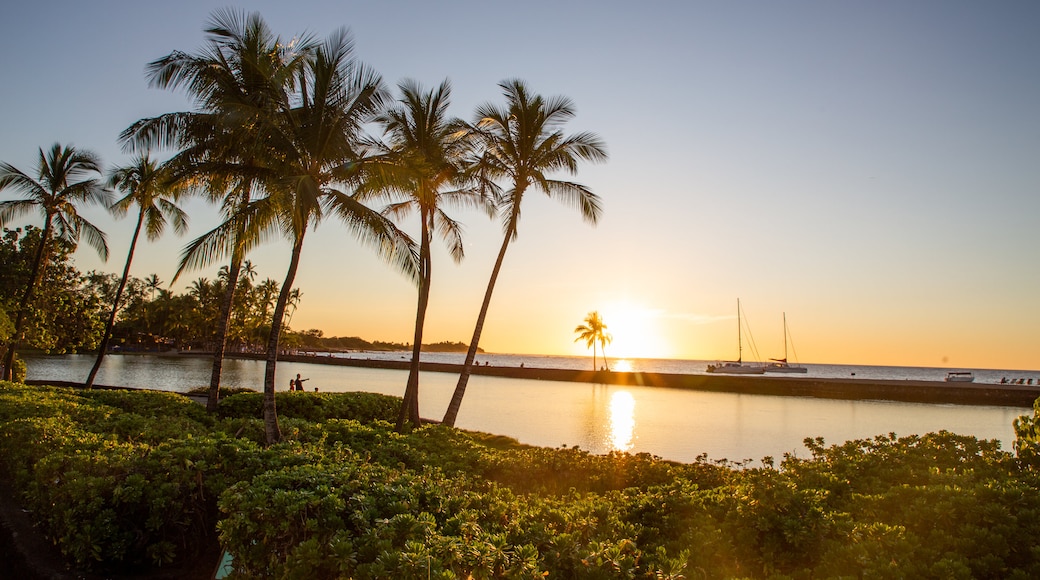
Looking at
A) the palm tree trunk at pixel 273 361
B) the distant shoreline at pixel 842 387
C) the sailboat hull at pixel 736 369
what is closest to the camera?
the palm tree trunk at pixel 273 361

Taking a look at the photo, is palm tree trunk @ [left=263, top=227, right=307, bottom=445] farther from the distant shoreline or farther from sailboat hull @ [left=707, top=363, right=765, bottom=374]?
sailboat hull @ [left=707, top=363, right=765, bottom=374]

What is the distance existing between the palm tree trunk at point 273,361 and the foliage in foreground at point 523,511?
9.83ft

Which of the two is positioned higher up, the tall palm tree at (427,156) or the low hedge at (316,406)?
the tall palm tree at (427,156)

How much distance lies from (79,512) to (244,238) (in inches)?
247

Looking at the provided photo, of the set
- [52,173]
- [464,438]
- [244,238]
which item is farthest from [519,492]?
[52,173]

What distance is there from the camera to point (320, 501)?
382 centimetres

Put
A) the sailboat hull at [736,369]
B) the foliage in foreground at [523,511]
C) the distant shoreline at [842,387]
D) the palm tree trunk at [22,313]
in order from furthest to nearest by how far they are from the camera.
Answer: the sailboat hull at [736,369], the distant shoreline at [842,387], the palm tree trunk at [22,313], the foliage in foreground at [523,511]

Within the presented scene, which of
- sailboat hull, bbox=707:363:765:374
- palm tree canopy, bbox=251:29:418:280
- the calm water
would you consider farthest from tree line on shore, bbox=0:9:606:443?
sailboat hull, bbox=707:363:765:374

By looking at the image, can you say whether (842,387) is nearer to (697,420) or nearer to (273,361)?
(697,420)

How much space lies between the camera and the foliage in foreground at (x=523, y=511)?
331 centimetres

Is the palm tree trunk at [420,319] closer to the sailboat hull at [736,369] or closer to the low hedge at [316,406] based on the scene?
the low hedge at [316,406]

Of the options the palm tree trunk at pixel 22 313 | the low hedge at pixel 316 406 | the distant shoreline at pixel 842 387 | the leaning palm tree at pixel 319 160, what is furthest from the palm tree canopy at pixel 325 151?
the distant shoreline at pixel 842 387

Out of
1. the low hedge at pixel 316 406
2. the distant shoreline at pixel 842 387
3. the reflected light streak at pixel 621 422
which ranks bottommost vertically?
the reflected light streak at pixel 621 422

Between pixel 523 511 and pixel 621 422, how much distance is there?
21.7 meters
